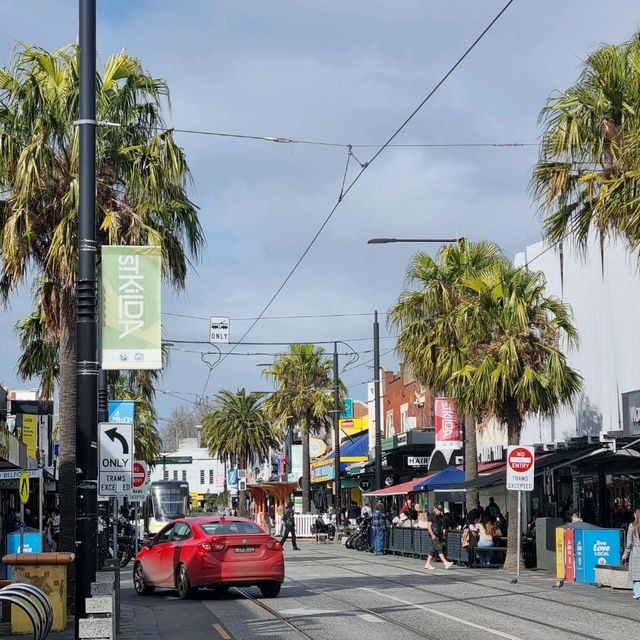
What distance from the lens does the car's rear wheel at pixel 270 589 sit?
70.1ft

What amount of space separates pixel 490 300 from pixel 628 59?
1144 centimetres

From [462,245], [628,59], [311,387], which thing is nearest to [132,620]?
[628,59]

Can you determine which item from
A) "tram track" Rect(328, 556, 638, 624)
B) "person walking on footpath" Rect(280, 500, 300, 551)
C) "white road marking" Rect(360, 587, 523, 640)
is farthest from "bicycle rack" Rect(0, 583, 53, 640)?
"person walking on footpath" Rect(280, 500, 300, 551)

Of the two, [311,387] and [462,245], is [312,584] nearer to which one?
[462,245]

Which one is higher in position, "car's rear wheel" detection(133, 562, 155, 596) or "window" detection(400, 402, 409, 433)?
"window" detection(400, 402, 409, 433)

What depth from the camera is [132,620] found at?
18.1m

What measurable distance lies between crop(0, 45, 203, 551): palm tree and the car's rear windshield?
10.2 feet

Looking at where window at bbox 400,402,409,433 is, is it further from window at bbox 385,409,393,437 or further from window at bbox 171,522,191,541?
window at bbox 171,522,191,541

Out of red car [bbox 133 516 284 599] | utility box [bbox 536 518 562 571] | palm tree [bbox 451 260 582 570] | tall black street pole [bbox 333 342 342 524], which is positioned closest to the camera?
red car [bbox 133 516 284 599]

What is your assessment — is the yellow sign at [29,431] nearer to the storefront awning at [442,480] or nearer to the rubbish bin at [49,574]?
the storefront awning at [442,480]

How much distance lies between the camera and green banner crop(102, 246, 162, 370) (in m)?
13.9

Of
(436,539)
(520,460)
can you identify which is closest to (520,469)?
(520,460)

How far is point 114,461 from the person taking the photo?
14.6 metres

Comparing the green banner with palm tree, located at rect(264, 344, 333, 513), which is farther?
palm tree, located at rect(264, 344, 333, 513)
